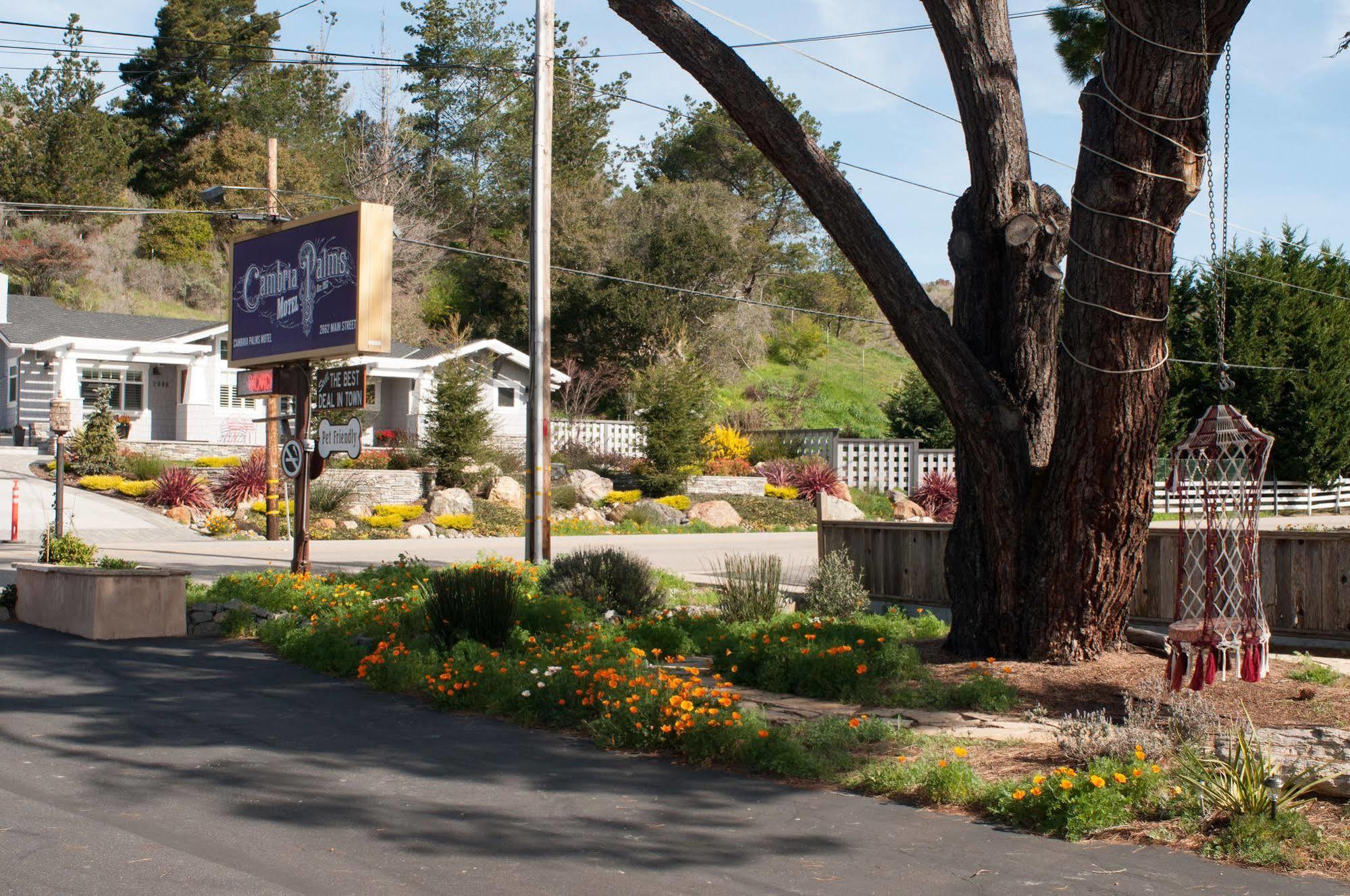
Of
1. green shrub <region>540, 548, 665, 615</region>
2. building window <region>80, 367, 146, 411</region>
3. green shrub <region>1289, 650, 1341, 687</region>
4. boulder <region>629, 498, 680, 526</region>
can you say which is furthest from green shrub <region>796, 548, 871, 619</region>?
building window <region>80, 367, 146, 411</region>

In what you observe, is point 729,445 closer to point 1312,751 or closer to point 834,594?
point 834,594

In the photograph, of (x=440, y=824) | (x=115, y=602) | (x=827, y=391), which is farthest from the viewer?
(x=827, y=391)

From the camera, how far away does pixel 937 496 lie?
33.2m

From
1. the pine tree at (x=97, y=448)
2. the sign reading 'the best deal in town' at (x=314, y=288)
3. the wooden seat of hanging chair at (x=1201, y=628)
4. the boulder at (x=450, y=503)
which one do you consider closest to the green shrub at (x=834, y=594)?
the wooden seat of hanging chair at (x=1201, y=628)

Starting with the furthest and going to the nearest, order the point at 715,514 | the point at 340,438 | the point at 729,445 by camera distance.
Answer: the point at 729,445 < the point at 715,514 < the point at 340,438

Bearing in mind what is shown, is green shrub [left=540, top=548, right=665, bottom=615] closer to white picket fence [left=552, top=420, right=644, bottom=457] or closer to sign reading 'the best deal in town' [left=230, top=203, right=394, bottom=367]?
sign reading 'the best deal in town' [left=230, top=203, right=394, bottom=367]

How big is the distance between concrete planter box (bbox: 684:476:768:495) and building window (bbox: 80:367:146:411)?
1741 cm

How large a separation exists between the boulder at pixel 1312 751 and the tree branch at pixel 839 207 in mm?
2902

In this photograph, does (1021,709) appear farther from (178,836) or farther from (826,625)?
(178,836)

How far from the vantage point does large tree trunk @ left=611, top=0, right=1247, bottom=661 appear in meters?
7.92

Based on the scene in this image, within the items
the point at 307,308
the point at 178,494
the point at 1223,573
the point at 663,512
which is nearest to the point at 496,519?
the point at 663,512

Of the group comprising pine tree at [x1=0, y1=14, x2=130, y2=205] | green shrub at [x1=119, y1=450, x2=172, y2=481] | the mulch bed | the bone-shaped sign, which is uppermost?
pine tree at [x1=0, y1=14, x2=130, y2=205]

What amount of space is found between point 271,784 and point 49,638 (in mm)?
6464

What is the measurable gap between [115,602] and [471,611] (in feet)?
13.5
